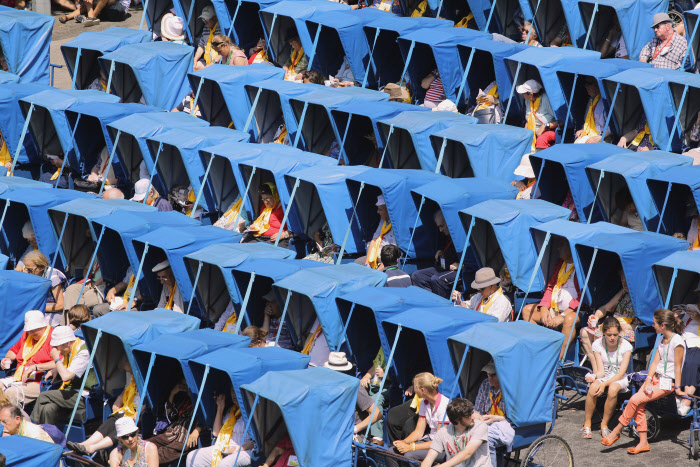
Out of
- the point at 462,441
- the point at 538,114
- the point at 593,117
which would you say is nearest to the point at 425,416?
the point at 462,441

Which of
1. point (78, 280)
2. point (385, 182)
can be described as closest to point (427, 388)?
point (385, 182)

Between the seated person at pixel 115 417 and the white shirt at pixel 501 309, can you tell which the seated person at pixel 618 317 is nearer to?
the white shirt at pixel 501 309

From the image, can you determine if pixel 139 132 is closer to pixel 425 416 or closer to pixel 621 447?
pixel 425 416

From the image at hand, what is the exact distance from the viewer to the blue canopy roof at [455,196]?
16.7m

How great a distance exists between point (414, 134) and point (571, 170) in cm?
270

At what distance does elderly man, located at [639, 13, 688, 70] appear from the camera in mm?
19250

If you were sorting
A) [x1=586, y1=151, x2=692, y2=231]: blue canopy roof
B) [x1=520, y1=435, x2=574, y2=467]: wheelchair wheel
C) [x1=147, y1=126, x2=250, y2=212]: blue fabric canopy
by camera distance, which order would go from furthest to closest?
[x1=147, y1=126, x2=250, y2=212]: blue fabric canopy, [x1=586, y1=151, x2=692, y2=231]: blue canopy roof, [x1=520, y1=435, x2=574, y2=467]: wheelchair wheel

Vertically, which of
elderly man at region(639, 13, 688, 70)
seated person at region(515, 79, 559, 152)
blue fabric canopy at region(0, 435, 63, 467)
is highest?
elderly man at region(639, 13, 688, 70)

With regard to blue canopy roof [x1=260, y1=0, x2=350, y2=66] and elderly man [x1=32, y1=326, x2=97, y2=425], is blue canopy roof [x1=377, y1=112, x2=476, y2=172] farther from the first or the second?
elderly man [x1=32, y1=326, x2=97, y2=425]

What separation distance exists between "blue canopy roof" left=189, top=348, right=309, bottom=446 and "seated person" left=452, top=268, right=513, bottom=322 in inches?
96.8

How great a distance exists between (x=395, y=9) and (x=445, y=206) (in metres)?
8.47

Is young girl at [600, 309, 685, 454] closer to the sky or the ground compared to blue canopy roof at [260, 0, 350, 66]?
closer to the ground

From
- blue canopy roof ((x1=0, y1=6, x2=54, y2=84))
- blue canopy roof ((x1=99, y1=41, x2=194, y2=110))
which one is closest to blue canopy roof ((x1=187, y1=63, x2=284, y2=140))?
blue canopy roof ((x1=99, y1=41, x2=194, y2=110))

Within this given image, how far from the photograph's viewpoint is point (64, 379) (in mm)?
15656
